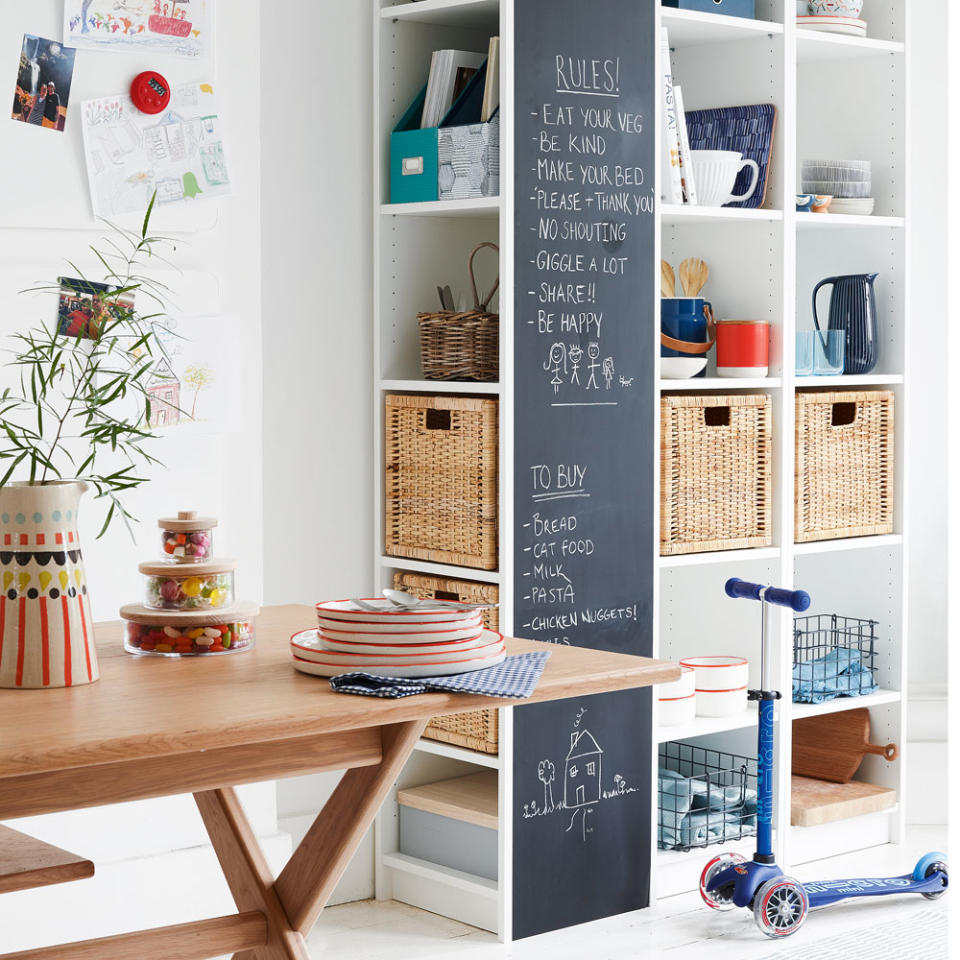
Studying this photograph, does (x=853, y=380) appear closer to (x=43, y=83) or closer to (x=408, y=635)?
(x=43, y=83)

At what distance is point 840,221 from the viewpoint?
3.70 meters

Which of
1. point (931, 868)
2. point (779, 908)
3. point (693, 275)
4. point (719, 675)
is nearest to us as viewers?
point (779, 908)

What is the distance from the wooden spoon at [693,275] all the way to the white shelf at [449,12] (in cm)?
75

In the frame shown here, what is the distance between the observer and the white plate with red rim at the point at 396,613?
165 centimetres

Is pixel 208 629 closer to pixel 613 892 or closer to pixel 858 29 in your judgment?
pixel 613 892

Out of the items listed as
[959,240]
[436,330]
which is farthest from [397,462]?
[959,240]

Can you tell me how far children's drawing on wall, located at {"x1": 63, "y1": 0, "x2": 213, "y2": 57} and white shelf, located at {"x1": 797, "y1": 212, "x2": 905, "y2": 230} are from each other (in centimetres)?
149

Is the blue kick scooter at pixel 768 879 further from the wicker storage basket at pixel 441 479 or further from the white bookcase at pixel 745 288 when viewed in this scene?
the wicker storage basket at pixel 441 479

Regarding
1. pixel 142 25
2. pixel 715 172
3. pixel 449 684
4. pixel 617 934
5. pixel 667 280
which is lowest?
pixel 617 934

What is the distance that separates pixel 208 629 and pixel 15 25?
4.94 ft

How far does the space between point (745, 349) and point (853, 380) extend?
1.22 feet

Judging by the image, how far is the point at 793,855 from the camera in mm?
3688

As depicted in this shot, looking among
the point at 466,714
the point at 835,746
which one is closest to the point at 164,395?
the point at 466,714

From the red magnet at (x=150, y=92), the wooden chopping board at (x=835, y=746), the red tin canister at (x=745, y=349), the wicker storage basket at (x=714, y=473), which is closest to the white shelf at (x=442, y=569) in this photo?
the wicker storage basket at (x=714, y=473)
